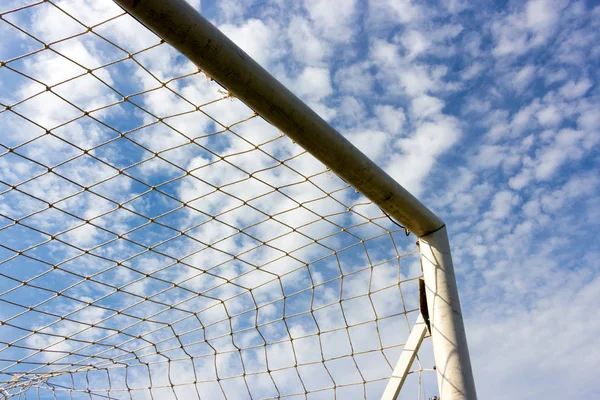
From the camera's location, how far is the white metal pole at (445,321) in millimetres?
2023

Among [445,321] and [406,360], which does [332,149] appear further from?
[406,360]

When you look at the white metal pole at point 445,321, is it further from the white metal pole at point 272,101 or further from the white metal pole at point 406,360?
the white metal pole at point 406,360

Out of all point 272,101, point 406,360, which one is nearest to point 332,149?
point 272,101

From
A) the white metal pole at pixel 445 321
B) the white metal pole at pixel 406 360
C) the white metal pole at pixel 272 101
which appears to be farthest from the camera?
the white metal pole at pixel 406 360

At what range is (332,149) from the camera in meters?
1.96

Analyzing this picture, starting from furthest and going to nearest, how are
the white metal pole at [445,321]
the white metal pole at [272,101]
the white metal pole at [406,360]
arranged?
the white metal pole at [406,360]
the white metal pole at [445,321]
the white metal pole at [272,101]

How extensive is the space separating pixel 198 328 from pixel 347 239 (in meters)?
1.31

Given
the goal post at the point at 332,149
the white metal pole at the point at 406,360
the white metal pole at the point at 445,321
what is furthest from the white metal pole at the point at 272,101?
the white metal pole at the point at 406,360

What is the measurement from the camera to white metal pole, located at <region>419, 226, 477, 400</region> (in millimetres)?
2023

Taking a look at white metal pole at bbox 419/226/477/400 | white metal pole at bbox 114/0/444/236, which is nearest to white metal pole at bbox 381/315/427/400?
white metal pole at bbox 419/226/477/400

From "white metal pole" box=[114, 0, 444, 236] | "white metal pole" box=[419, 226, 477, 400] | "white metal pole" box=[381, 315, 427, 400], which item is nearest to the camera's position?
"white metal pole" box=[114, 0, 444, 236]

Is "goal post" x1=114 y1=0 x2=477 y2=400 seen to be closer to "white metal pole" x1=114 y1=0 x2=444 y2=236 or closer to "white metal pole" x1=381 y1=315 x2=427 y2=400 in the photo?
"white metal pole" x1=114 y1=0 x2=444 y2=236

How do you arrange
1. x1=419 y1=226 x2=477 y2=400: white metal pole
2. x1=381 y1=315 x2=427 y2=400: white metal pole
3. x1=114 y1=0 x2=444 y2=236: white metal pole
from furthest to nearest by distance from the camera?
x1=381 y1=315 x2=427 y2=400: white metal pole, x1=419 y1=226 x2=477 y2=400: white metal pole, x1=114 y1=0 x2=444 y2=236: white metal pole

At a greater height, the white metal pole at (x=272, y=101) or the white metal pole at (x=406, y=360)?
the white metal pole at (x=272, y=101)
